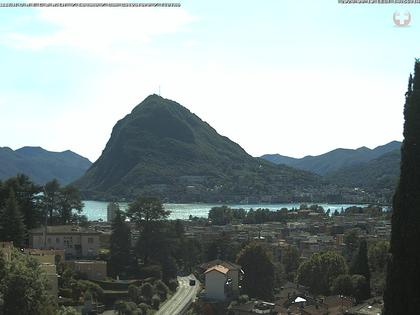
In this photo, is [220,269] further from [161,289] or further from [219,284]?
[161,289]

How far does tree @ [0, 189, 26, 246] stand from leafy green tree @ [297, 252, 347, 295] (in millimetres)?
13820

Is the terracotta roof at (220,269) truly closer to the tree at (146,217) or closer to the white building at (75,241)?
the tree at (146,217)

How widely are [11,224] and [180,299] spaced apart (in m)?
7.96

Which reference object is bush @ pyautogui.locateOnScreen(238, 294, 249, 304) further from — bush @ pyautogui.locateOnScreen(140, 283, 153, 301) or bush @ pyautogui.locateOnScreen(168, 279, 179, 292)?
bush @ pyautogui.locateOnScreen(168, 279, 179, 292)

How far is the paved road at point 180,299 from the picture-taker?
1048 inches

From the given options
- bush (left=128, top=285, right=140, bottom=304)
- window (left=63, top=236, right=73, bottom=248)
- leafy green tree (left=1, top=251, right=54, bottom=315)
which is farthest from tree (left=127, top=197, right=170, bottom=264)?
leafy green tree (left=1, top=251, right=54, bottom=315)

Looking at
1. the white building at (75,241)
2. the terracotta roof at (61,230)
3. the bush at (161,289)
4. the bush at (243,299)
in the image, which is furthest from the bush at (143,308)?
the terracotta roof at (61,230)

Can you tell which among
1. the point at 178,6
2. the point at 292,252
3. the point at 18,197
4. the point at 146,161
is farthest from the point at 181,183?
the point at 178,6

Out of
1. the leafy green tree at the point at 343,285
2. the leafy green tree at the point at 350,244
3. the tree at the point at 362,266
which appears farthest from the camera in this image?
the leafy green tree at the point at 350,244

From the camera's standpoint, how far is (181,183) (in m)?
154

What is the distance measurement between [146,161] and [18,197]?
125 metres

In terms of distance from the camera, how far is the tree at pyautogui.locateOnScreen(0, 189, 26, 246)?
27828mm

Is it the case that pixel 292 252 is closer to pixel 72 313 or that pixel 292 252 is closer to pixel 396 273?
pixel 72 313

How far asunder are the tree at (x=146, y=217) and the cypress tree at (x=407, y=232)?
23.7 metres
